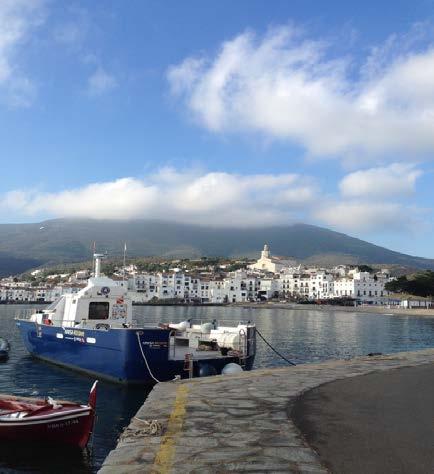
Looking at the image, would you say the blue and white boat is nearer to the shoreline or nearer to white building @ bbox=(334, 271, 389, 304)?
the shoreline

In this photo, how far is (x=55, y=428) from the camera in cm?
875

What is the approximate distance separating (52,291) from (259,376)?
137 m

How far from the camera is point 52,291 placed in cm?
13862

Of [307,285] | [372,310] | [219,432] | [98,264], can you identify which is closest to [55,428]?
[219,432]

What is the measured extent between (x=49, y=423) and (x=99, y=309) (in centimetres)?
1240

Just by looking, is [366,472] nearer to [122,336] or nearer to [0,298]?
[122,336]

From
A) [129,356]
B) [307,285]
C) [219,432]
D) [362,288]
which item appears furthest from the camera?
[307,285]

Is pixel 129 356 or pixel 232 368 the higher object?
pixel 129 356

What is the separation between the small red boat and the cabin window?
11.6 metres

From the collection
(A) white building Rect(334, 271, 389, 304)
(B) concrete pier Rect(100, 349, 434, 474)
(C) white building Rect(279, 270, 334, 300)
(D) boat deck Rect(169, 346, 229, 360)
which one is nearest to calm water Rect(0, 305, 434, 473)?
(D) boat deck Rect(169, 346, 229, 360)

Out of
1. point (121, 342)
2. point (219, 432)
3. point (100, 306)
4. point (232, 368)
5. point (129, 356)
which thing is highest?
point (100, 306)

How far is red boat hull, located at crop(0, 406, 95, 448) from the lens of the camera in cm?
855

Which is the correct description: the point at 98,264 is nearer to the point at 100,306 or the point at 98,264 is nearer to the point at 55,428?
the point at 100,306

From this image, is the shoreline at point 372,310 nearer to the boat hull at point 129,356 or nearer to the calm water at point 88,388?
the calm water at point 88,388
